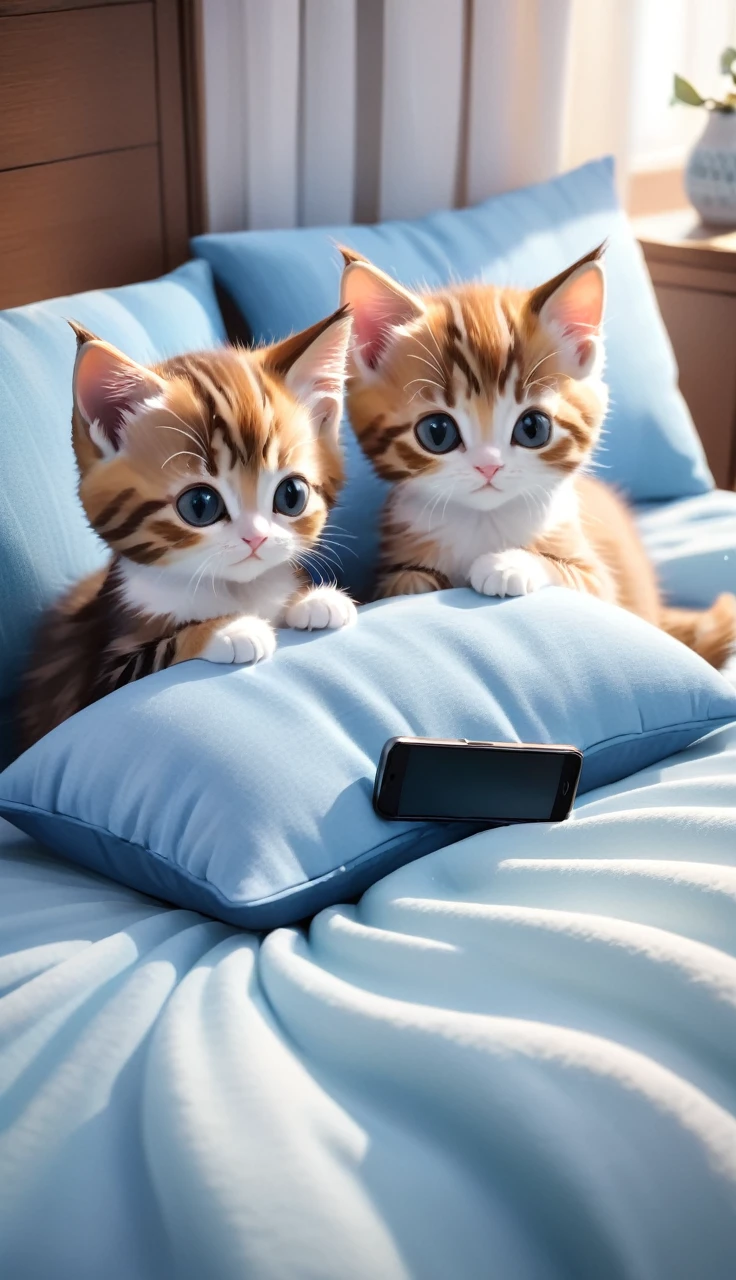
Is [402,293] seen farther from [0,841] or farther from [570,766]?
[0,841]

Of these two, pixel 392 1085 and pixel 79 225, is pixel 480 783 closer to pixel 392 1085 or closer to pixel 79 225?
pixel 392 1085

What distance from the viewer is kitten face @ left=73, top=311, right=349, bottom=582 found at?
847 mm

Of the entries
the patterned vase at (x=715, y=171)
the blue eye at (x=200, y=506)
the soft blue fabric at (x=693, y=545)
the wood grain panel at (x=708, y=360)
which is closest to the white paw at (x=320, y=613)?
the blue eye at (x=200, y=506)

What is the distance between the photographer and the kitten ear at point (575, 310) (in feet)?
3.31

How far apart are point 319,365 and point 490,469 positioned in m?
0.16

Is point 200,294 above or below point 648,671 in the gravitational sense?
above

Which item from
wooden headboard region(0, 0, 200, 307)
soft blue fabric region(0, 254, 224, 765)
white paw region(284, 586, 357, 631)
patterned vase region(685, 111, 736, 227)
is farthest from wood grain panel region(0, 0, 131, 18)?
patterned vase region(685, 111, 736, 227)

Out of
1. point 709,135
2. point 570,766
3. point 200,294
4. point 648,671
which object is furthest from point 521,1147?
point 709,135

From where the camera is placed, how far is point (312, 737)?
0.83m

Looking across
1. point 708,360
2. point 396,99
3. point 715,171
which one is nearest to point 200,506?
point 396,99

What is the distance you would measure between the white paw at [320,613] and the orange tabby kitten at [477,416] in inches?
5.0

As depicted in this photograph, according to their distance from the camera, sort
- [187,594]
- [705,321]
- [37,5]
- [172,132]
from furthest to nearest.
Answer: [705,321] → [172,132] → [37,5] → [187,594]

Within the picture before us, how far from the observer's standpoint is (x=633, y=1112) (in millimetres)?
602

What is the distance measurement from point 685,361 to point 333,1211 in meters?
1.70
